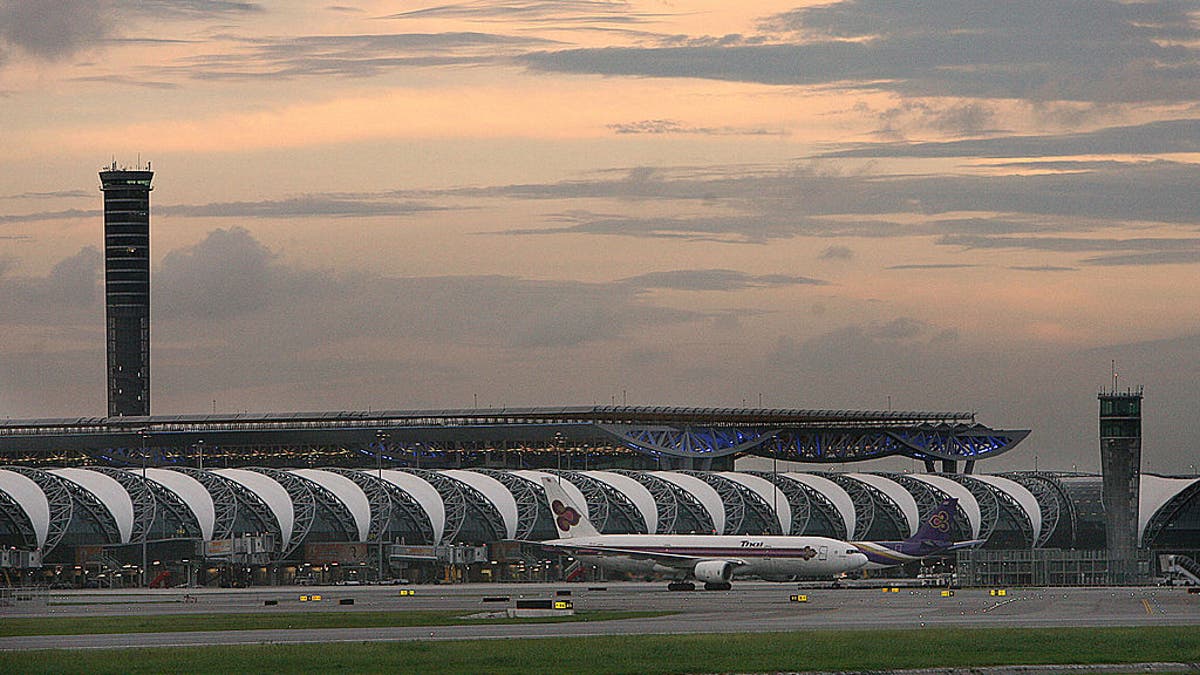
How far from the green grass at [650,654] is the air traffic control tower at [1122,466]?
329 feet

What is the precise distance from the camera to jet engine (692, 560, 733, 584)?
407 ft

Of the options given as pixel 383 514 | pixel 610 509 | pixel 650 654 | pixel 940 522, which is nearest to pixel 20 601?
pixel 650 654

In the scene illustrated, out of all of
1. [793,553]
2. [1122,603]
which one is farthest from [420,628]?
[793,553]

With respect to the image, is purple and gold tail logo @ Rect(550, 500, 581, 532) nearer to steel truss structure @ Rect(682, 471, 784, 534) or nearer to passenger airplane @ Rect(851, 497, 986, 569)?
passenger airplane @ Rect(851, 497, 986, 569)

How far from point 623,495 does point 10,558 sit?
56.3 meters

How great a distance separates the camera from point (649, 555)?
422ft

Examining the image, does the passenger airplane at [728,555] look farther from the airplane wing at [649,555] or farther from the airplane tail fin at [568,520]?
the airplane tail fin at [568,520]

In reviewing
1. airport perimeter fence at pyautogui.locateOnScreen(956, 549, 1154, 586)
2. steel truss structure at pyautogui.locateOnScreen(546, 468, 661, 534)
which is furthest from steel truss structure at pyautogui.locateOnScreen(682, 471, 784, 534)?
airport perimeter fence at pyautogui.locateOnScreen(956, 549, 1154, 586)

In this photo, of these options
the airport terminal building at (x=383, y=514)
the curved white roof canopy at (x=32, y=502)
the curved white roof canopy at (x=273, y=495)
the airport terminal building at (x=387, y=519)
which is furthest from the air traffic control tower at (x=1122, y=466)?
the curved white roof canopy at (x=32, y=502)

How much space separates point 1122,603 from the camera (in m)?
102

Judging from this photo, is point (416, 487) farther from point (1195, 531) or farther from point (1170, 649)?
point (1170, 649)

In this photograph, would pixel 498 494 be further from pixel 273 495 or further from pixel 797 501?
pixel 797 501

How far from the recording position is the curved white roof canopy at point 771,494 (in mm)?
179875

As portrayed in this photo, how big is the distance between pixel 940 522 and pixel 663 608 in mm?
58450
